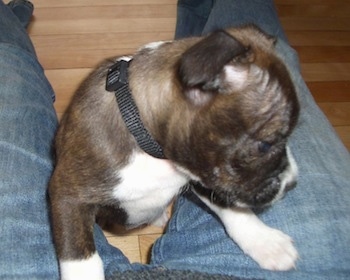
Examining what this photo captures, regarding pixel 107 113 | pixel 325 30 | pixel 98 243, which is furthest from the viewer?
pixel 325 30

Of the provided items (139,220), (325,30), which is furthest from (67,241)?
(325,30)

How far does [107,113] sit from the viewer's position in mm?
1327

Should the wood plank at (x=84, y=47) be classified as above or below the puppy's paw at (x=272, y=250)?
below

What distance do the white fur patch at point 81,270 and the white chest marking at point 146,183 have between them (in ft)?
0.65

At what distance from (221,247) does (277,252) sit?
0.62 ft

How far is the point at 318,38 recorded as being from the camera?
327 cm

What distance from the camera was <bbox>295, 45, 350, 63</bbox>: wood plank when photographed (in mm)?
3125

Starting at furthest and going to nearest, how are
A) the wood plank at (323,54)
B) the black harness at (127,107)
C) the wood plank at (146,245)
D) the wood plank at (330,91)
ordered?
the wood plank at (323,54), the wood plank at (330,91), the wood plank at (146,245), the black harness at (127,107)

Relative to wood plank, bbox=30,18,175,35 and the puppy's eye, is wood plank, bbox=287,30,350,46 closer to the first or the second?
wood plank, bbox=30,18,175,35

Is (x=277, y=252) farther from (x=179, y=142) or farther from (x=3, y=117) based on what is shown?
(x=3, y=117)

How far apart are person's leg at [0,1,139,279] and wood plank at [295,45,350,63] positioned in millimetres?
1745

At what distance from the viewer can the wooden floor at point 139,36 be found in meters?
2.83

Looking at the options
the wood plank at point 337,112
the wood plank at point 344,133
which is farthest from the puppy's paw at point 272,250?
the wood plank at point 337,112

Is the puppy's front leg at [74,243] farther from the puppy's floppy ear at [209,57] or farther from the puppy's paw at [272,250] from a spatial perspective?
the puppy's floppy ear at [209,57]
